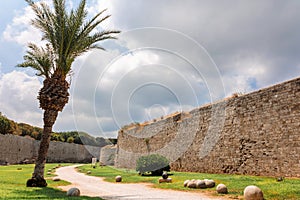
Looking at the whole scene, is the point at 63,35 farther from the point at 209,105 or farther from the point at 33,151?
the point at 33,151

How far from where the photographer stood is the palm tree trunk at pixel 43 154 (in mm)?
9953

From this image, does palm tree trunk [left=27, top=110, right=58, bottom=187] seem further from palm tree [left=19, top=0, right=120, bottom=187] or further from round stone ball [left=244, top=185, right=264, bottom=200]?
round stone ball [left=244, top=185, right=264, bottom=200]

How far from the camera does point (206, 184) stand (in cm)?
996

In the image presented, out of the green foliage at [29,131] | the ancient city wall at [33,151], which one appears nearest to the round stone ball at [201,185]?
the ancient city wall at [33,151]

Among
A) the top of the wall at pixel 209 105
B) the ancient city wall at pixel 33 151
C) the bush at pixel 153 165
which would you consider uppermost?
the top of the wall at pixel 209 105

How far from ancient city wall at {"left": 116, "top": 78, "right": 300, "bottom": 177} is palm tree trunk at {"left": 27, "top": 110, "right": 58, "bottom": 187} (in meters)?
9.70

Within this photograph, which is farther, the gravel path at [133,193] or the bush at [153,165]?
the bush at [153,165]

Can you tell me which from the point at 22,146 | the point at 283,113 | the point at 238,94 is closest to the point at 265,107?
the point at 283,113

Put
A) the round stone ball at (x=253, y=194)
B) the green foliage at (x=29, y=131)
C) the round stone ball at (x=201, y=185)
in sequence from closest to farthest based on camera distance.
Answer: the round stone ball at (x=253, y=194) → the round stone ball at (x=201, y=185) → the green foliage at (x=29, y=131)

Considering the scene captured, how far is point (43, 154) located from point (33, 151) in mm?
40007

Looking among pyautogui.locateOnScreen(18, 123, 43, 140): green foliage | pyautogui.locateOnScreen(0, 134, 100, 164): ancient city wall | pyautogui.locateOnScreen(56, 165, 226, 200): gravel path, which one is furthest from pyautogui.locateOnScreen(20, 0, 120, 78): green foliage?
pyautogui.locateOnScreen(18, 123, 43, 140): green foliage

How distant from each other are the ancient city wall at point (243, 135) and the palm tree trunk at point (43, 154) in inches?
382

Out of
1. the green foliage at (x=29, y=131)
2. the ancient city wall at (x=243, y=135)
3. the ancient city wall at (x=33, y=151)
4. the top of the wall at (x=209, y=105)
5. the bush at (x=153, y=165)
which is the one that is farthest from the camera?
the green foliage at (x=29, y=131)

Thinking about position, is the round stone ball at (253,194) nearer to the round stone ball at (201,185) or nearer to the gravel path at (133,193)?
the gravel path at (133,193)
